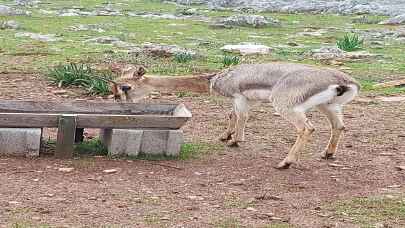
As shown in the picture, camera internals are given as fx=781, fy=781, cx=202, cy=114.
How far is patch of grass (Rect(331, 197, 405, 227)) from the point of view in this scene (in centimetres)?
669

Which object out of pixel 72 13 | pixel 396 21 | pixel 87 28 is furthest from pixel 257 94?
pixel 72 13

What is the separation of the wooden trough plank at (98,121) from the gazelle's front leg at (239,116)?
3.15 feet

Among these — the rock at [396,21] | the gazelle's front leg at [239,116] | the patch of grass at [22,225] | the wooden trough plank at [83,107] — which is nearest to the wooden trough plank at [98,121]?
the wooden trough plank at [83,107]

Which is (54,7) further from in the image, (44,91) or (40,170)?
(40,170)

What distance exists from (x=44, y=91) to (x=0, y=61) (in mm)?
3317

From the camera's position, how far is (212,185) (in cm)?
762

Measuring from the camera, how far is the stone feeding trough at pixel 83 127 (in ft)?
26.6

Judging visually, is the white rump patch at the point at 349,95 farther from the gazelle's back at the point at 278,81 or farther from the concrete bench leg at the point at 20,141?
the concrete bench leg at the point at 20,141

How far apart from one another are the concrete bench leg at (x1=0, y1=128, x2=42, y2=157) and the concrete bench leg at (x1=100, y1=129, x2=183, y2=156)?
784mm

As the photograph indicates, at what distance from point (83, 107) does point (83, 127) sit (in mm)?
904

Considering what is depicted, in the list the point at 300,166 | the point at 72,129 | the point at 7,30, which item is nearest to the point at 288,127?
the point at 300,166

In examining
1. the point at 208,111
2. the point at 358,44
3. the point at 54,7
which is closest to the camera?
the point at 208,111

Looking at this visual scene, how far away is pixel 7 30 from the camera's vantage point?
2080 cm

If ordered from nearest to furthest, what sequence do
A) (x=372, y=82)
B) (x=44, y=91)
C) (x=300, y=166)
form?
(x=300, y=166), (x=44, y=91), (x=372, y=82)
